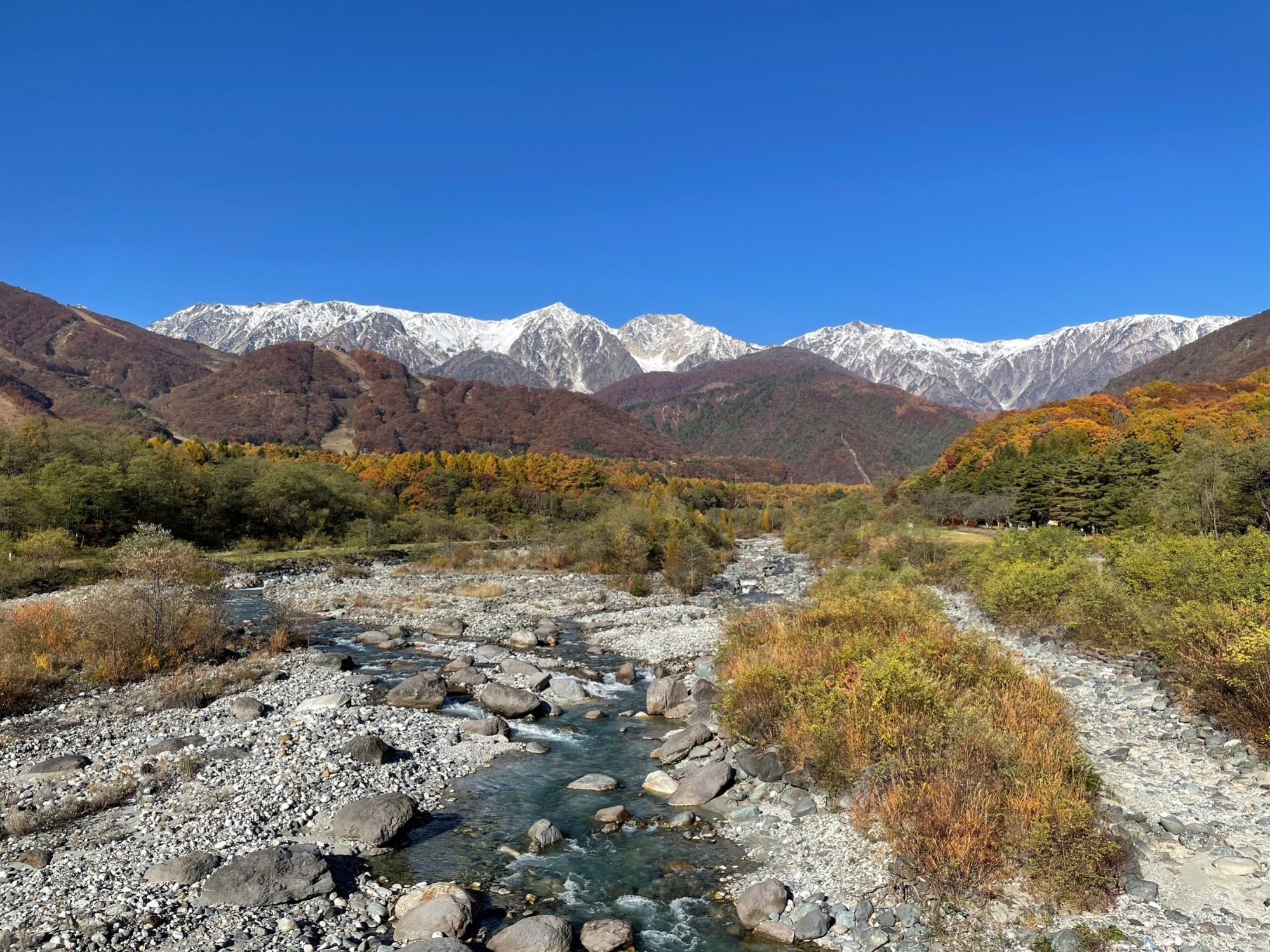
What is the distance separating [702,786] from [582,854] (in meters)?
3.12

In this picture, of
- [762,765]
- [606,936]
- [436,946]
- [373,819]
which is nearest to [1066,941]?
[606,936]

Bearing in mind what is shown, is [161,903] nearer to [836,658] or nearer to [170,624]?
[836,658]

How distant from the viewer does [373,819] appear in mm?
12180

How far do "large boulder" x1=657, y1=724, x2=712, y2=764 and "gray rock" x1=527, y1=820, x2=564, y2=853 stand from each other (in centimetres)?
436

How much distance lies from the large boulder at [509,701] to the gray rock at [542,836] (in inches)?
305

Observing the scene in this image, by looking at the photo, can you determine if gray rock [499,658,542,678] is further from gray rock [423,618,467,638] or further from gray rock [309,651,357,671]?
gray rock [423,618,467,638]

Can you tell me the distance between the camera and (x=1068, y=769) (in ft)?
37.8

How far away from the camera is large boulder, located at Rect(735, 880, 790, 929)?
987 centimetres

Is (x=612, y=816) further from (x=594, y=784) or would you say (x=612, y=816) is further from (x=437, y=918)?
(x=437, y=918)

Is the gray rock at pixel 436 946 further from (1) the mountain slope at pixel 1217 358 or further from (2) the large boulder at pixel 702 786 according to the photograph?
(1) the mountain slope at pixel 1217 358

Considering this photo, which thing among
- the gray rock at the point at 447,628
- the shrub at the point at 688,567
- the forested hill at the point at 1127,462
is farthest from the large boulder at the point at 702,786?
the forested hill at the point at 1127,462

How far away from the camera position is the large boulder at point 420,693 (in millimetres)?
20484

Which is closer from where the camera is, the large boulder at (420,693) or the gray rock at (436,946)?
the gray rock at (436,946)

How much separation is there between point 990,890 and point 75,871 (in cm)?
1280
